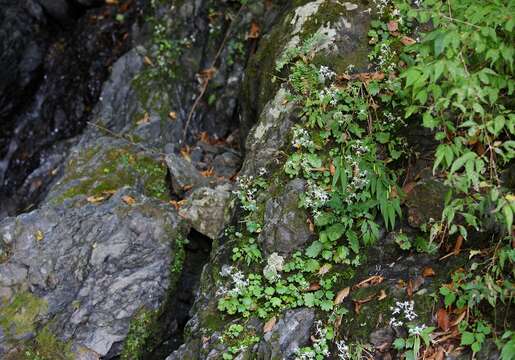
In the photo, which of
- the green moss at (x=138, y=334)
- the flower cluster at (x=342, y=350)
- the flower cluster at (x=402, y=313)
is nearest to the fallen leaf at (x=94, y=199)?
the green moss at (x=138, y=334)

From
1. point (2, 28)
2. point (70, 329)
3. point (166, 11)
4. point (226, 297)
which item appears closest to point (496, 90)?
point (226, 297)

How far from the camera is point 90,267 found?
16.2 ft

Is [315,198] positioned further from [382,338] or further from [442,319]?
[442,319]

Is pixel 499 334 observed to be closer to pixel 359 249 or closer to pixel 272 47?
pixel 359 249

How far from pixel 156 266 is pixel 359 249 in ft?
6.66

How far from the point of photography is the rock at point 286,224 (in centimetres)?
407

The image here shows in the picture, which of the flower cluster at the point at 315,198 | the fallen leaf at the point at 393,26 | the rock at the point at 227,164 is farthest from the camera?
the rock at the point at 227,164

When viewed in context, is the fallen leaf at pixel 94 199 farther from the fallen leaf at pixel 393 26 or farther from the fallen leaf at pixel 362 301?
the fallen leaf at pixel 393 26

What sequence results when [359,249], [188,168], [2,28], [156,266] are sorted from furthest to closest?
[2,28]
[188,168]
[156,266]
[359,249]

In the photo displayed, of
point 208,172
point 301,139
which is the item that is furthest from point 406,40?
point 208,172

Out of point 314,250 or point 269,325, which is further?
point 314,250

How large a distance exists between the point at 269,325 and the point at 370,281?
2.57 feet

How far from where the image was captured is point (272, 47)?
17.7 feet

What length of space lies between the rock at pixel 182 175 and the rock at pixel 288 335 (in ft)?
7.57
